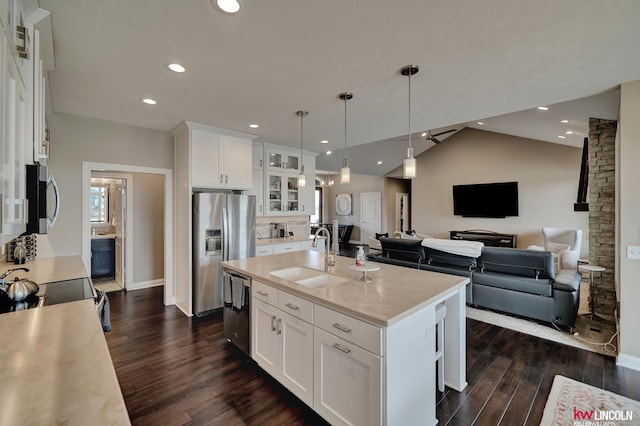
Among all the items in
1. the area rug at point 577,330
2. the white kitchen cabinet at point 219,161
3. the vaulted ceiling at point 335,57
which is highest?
the vaulted ceiling at point 335,57

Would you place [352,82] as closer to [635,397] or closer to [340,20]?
[340,20]

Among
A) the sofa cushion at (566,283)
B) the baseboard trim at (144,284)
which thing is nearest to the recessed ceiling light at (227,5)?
the sofa cushion at (566,283)

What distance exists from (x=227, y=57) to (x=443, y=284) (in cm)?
229

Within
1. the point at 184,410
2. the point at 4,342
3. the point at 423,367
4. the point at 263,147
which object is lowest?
the point at 184,410

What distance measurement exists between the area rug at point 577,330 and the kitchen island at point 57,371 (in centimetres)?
383

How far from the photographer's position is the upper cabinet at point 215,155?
3758 mm

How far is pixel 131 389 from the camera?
226cm

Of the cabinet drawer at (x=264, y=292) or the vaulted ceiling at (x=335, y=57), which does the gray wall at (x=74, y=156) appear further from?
the cabinet drawer at (x=264, y=292)

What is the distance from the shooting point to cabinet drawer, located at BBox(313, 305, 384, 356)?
148 cm

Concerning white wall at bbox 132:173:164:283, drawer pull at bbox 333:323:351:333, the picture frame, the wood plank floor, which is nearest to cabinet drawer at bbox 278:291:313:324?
drawer pull at bbox 333:323:351:333

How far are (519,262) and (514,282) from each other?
256 mm

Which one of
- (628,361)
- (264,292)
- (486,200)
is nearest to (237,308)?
(264,292)

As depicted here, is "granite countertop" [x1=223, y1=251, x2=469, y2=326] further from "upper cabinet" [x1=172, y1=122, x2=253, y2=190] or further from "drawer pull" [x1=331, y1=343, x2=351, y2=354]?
"upper cabinet" [x1=172, y1=122, x2=253, y2=190]

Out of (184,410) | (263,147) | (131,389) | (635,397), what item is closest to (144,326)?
(131,389)
